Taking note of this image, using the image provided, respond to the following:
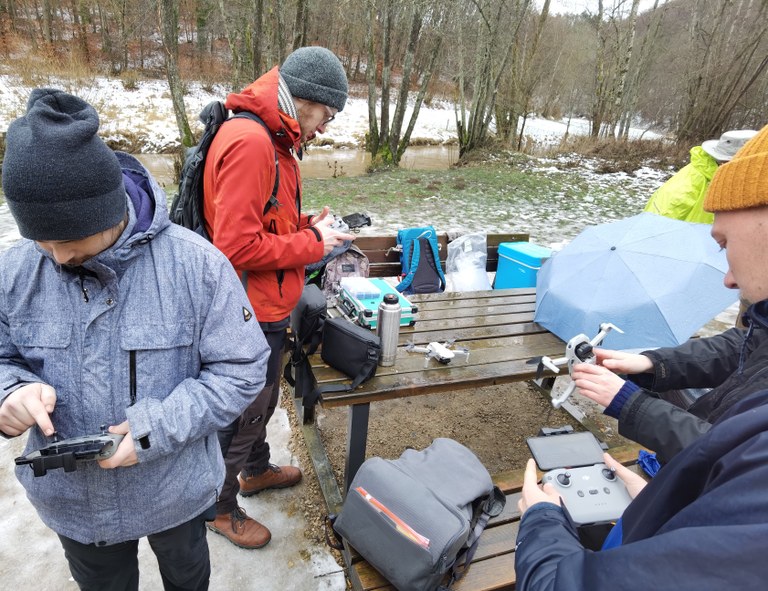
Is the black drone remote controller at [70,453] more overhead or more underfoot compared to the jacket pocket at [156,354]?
more underfoot

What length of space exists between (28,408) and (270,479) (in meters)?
1.73

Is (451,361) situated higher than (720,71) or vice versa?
(720,71)

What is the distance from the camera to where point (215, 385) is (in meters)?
1.35

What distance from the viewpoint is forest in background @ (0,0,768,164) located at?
11.9m

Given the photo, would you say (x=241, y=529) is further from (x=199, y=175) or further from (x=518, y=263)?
(x=518, y=263)

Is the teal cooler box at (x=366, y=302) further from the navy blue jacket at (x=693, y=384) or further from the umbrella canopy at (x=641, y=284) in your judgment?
the navy blue jacket at (x=693, y=384)

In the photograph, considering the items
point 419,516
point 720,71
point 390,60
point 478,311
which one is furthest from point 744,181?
point 720,71

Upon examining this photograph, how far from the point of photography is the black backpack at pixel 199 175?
1.93 meters

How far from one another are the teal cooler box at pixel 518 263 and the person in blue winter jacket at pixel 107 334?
327 cm

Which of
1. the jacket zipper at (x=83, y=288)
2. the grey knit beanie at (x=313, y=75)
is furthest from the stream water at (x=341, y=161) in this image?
the jacket zipper at (x=83, y=288)

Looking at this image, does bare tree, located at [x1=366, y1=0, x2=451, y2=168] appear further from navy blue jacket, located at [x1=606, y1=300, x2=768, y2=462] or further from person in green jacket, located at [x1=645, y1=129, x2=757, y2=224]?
navy blue jacket, located at [x1=606, y1=300, x2=768, y2=462]

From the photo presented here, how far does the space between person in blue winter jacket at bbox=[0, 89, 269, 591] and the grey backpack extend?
627mm

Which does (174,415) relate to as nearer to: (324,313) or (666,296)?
(324,313)

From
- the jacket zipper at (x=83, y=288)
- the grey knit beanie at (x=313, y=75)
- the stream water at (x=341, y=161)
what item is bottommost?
the stream water at (x=341, y=161)
